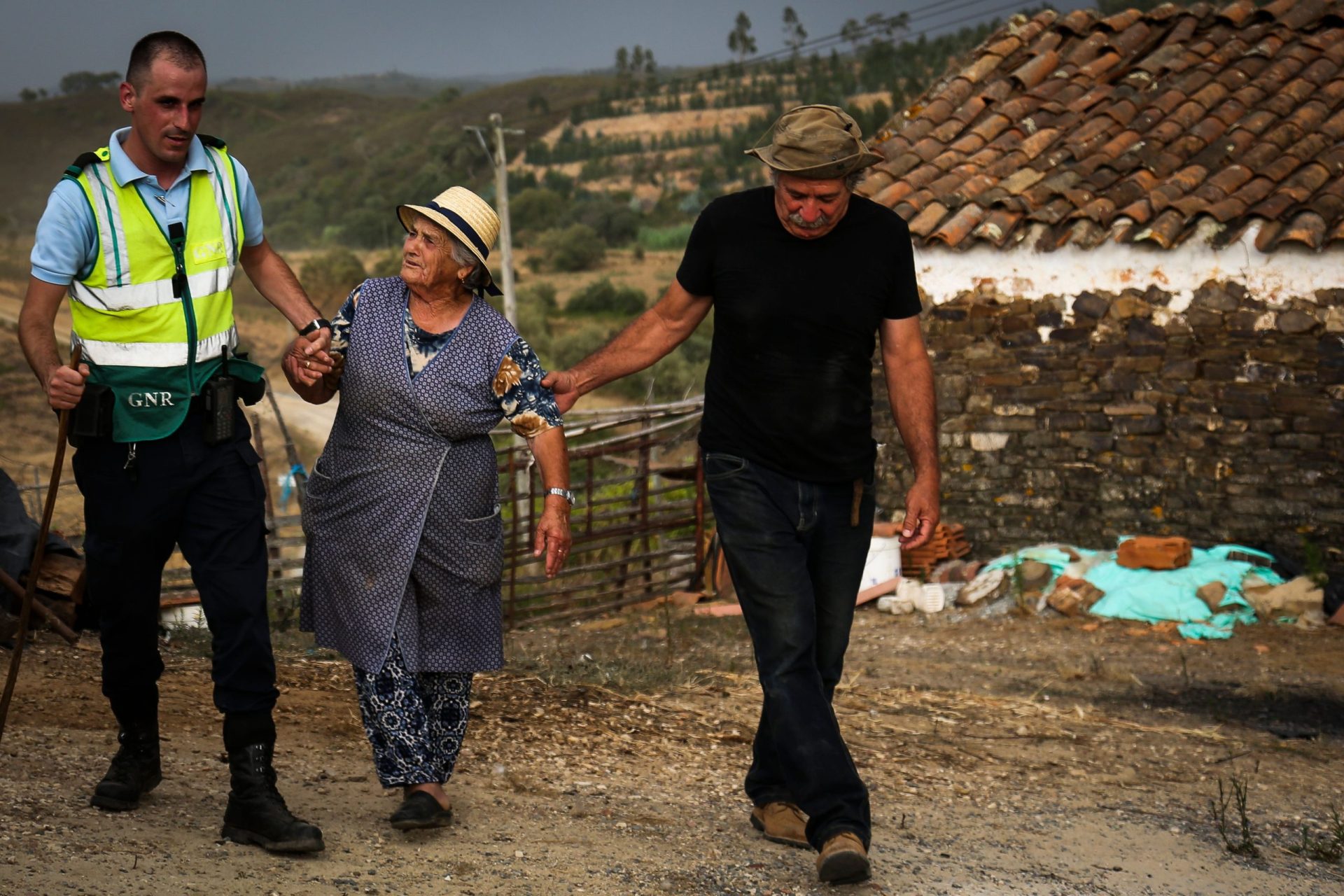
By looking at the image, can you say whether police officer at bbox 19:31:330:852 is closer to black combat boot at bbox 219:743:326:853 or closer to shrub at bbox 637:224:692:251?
black combat boot at bbox 219:743:326:853

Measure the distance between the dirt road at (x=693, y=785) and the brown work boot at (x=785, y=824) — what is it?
51mm

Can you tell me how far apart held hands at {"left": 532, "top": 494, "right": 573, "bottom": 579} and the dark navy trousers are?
0.77 m

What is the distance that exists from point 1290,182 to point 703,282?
7.05 metres

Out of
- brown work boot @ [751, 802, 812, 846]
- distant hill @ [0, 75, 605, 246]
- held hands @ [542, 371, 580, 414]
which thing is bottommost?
brown work boot @ [751, 802, 812, 846]

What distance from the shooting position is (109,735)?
488 cm

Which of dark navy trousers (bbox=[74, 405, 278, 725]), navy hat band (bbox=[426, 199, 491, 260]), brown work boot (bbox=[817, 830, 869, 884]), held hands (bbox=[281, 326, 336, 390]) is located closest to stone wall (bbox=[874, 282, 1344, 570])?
brown work boot (bbox=[817, 830, 869, 884])

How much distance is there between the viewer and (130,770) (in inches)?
155

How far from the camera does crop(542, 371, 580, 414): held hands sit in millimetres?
4023

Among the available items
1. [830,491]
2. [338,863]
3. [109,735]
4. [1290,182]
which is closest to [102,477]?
[338,863]

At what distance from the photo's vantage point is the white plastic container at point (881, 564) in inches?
408

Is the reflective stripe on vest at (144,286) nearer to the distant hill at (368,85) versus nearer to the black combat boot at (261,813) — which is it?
the black combat boot at (261,813)

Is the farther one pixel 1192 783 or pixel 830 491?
pixel 1192 783

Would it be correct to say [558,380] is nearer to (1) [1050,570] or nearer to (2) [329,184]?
(1) [1050,570]

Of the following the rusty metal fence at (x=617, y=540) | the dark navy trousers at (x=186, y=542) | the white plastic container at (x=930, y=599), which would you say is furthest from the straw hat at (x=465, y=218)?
the white plastic container at (x=930, y=599)
